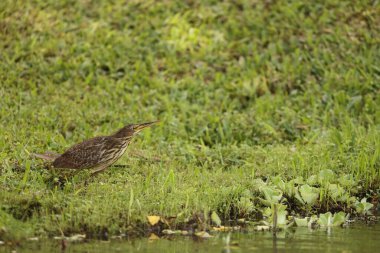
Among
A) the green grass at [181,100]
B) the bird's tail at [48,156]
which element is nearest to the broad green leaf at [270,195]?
the green grass at [181,100]

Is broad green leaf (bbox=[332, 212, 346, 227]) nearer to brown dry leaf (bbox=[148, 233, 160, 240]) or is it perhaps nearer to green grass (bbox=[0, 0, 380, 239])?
green grass (bbox=[0, 0, 380, 239])

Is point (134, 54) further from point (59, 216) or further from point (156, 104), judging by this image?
point (59, 216)

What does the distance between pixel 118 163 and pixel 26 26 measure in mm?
5223

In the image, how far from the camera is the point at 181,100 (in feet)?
41.9

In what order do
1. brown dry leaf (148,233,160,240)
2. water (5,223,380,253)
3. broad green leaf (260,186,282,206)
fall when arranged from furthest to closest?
broad green leaf (260,186,282,206)
brown dry leaf (148,233,160,240)
water (5,223,380,253)

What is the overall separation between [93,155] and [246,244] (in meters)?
2.59

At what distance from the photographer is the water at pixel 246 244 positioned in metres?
6.95

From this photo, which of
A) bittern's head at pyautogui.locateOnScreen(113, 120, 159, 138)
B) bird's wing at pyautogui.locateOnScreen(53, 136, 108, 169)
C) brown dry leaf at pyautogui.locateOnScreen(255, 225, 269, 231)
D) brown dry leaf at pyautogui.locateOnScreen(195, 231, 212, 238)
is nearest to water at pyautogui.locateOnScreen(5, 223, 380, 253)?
brown dry leaf at pyautogui.locateOnScreen(195, 231, 212, 238)

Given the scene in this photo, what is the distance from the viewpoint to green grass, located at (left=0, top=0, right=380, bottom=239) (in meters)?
8.45

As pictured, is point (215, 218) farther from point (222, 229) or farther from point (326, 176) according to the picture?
point (326, 176)

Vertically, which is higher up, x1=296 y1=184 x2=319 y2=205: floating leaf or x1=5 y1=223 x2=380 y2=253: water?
x1=296 y1=184 x2=319 y2=205: floating leaf

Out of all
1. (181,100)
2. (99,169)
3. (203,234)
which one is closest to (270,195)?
(203,234)

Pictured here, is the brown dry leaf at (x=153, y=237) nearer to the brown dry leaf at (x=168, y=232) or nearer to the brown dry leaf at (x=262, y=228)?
the brown dry leaf at (x=168, y=232)

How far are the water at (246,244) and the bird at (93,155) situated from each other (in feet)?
6.11
